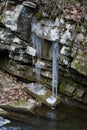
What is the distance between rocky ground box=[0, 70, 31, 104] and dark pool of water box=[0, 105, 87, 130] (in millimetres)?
1179

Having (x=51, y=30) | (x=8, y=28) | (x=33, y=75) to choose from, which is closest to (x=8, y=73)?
(x=33, y=75)

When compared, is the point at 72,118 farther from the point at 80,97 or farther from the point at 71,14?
the point at 71,14

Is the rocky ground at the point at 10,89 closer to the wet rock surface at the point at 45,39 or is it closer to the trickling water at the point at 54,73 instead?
the wet rock surface at the point at 45,39

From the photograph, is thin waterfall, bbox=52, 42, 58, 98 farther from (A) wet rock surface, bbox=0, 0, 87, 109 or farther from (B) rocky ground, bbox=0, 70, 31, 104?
(B) rocky ground, bbox=0, 70, 31, 104

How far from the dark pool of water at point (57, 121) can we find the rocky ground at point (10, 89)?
1179mm

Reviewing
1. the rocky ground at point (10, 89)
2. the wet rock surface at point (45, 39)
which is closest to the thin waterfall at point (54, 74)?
the wet rock surface at point (45, 39)

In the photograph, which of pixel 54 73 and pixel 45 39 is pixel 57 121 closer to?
pixel 54 73

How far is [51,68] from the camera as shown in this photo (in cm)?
1229

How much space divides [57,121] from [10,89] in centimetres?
270

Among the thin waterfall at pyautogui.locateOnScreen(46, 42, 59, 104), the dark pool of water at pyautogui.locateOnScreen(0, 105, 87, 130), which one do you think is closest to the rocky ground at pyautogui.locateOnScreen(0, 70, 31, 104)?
the thin waterfall at pyautogui.locateOnScreen(46, 42, 59, 104)

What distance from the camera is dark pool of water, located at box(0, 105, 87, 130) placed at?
35.3 feet

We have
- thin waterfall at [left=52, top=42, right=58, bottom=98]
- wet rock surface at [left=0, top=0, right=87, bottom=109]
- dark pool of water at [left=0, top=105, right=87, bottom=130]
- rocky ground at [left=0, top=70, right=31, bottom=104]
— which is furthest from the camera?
rocky ground at [left=0, top=70, right=31, bottom=104]

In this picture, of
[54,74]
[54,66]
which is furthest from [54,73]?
[54,66]

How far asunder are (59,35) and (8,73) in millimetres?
3367
